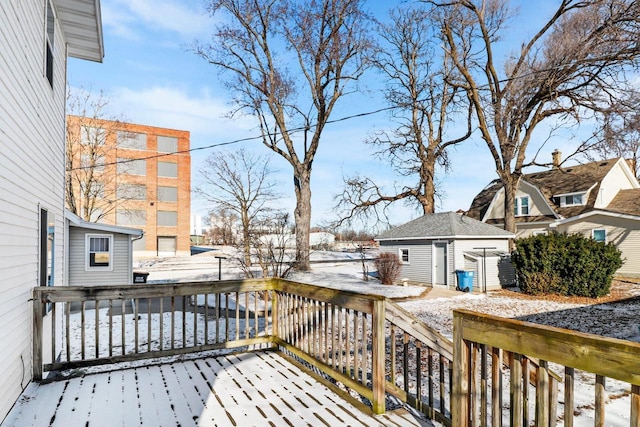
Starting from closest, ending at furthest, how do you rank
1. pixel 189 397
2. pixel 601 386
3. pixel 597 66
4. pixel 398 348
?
1. pixel 601 386
2. pixel 189 397
3. pixel 398 348
4. pixel 597 66

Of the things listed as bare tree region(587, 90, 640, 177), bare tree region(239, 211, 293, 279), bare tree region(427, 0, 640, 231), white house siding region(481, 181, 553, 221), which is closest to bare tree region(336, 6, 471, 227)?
bare tree region(427, 0, 640, 231)

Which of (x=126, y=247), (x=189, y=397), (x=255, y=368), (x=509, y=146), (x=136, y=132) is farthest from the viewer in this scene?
(x=136, y=132)

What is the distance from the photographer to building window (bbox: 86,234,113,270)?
11203 mm

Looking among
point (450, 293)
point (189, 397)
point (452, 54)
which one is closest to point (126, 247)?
point (189, 397)

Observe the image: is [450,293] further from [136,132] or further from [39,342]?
[136,132]

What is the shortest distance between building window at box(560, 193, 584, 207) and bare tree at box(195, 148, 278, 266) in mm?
16007

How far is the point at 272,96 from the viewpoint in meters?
18.9

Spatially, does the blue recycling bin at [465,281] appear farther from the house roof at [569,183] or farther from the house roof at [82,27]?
the house roof at [82,27]

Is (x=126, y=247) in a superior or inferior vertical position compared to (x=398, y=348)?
superior

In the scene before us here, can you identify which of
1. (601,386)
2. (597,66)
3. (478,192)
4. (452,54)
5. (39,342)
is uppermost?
(452,54)

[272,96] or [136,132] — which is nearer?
[272,96]

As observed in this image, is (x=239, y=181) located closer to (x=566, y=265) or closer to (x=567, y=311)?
(x=566, y=265)

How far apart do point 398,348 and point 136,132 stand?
30.3 metres

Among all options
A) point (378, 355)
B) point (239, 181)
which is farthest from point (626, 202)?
point (378, 355)
